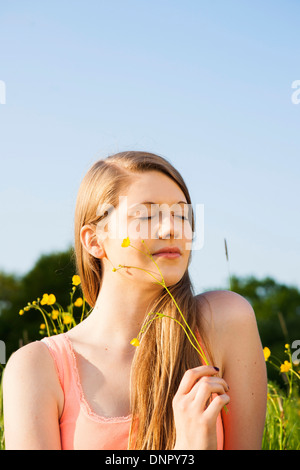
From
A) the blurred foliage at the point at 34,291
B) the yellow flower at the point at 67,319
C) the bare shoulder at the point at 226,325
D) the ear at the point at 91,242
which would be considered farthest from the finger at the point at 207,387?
the blurred foliage at the point at 34,291

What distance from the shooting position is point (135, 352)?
197 centimetres

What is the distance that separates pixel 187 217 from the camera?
6.91ft

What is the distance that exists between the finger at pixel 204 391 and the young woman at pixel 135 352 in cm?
9

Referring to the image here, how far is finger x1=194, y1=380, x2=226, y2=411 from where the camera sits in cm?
155

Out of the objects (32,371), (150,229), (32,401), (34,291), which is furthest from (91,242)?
(34,291)

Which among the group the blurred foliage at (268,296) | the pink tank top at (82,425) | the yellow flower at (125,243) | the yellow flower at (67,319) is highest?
the yellow flower at (125,243)

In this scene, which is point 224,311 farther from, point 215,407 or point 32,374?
point 32,374

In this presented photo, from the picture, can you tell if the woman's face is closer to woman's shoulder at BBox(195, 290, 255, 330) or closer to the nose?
the nose

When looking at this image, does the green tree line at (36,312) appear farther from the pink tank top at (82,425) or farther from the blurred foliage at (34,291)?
the pink tank top at (82,425)

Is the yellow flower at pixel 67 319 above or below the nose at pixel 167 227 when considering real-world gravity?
below

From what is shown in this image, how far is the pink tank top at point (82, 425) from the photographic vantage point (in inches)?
72.7

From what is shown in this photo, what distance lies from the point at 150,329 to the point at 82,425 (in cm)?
40

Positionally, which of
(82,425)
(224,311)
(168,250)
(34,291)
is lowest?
(34,291)
